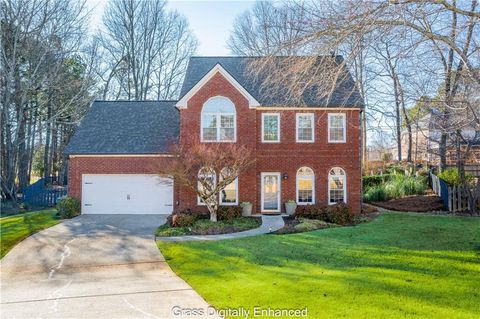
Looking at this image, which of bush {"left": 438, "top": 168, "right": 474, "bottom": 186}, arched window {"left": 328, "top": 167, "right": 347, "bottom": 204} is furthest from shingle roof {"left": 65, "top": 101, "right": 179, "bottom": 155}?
bush {"left": 438, "top": 168, "right": 474, "bottom": 186}

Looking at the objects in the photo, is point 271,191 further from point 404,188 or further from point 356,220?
point 404,188

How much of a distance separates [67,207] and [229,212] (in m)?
8.08

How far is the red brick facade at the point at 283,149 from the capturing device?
1827 cm

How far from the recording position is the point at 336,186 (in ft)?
61.2

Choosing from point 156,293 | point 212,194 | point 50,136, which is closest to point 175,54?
point 50,136

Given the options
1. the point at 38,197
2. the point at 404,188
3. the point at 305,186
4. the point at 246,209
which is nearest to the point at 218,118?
the point at 246,209

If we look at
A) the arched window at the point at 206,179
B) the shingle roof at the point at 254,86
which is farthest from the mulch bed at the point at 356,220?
the shingle roof at the point at 254,86

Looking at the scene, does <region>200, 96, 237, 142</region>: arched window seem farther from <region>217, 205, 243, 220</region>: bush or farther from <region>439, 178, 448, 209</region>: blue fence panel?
<region>439, 178, 448, 209</region>: blue fence panel

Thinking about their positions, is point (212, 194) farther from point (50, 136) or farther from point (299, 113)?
point (50, 136)

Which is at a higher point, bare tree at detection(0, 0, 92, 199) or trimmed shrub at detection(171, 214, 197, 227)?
bare tree at detection(0, 0, 92, 199)

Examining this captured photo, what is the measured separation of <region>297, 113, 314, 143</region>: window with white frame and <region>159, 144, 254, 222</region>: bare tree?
10.9 ft

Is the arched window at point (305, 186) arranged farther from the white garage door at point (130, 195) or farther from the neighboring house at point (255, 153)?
the white garage door at point (130, 195)

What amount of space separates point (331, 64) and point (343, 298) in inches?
206

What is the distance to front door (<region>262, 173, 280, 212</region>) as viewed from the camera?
61.1ft
